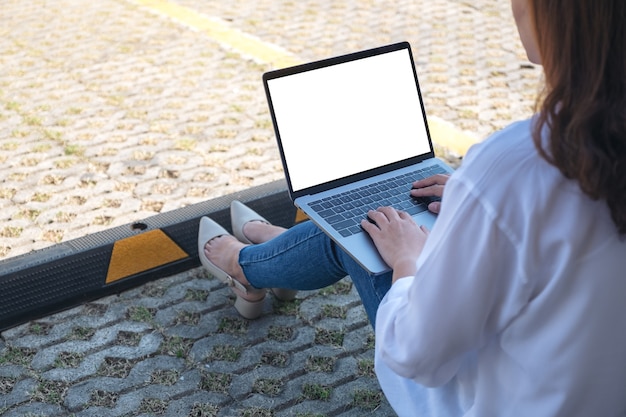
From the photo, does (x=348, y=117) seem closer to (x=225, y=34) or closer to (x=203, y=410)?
(x=203, y=410)

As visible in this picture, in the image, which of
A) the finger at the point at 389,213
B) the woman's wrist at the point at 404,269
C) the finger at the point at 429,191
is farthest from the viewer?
the finger at the point at 429,191

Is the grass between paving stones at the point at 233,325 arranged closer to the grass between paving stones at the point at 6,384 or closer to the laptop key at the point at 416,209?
the grass between paving stones at the point at 6,384

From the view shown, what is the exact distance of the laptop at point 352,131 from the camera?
101 inches

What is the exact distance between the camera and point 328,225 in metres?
2.36

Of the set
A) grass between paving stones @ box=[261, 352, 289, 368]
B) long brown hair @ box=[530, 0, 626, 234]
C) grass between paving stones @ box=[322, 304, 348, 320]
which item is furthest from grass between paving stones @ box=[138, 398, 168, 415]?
long brown hair @ box=[530, 0, 626, 234]

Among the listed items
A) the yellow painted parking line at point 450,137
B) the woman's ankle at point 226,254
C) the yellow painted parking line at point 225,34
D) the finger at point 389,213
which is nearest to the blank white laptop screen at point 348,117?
the finger at point 389,213

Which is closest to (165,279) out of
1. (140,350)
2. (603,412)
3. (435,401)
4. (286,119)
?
(140,350)

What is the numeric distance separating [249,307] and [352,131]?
0.91 m

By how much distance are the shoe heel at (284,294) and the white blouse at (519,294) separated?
1.78 metres

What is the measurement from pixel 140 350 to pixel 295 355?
22.7 inches

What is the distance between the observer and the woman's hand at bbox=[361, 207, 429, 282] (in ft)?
6.38

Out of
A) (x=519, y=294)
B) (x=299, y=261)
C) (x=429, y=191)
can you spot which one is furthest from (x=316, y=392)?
(x=519, y=294)

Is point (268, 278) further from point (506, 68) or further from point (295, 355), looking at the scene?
point (506, 68)

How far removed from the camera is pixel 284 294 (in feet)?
11.1
